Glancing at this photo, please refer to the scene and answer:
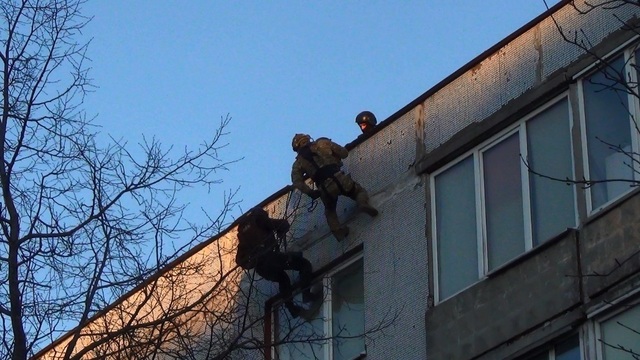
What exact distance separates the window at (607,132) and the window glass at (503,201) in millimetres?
930

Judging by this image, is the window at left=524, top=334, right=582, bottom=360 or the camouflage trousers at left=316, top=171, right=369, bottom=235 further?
the camouflage trousers at left=316, top=171, right=369, bottom=235

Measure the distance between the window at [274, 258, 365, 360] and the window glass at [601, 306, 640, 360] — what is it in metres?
3.53

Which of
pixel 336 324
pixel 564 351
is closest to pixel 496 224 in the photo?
pixel 564 351

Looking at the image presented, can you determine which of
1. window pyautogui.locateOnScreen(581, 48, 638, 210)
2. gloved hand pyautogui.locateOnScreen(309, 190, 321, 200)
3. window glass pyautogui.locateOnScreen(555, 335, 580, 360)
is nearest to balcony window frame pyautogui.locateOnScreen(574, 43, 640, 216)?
window pyautogui.locateOnScreen(581, 48, 638, 210)

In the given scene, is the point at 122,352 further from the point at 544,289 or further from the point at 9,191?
the point at 544,289

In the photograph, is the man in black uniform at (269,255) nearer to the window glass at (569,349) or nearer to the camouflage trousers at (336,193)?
the camouflage trousers at (336,193)

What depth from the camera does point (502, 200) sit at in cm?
1288

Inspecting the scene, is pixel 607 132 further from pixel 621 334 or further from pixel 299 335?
pixel 299 335

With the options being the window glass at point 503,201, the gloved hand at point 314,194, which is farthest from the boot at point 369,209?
the window glass at point 503,201

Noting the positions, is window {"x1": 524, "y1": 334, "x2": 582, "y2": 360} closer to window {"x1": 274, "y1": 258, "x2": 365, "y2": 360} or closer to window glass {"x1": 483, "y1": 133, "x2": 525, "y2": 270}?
window glass {"x1": 483, "y1": 133, "x2": 525, "y2": 270}

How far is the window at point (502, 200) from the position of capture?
12.3 metres

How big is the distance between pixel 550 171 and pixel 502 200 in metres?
0.68

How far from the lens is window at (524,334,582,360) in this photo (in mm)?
11414

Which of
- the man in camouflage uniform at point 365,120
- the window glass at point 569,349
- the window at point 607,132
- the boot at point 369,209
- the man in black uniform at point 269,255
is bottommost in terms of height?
the window glass at point 569,349
